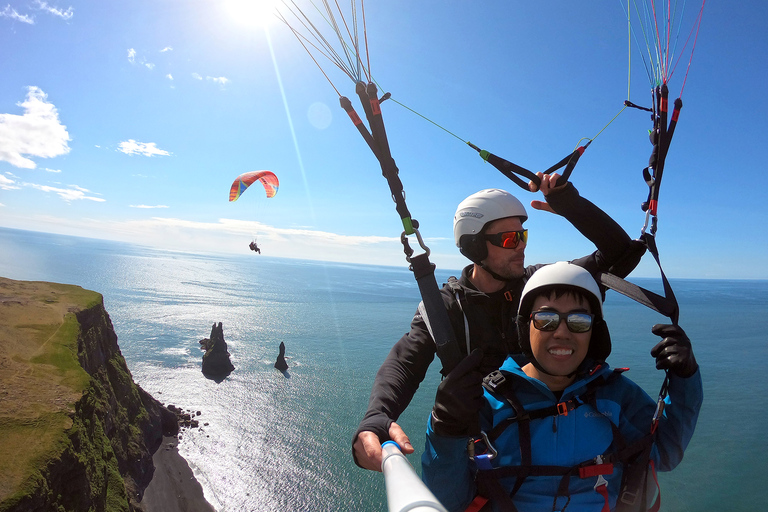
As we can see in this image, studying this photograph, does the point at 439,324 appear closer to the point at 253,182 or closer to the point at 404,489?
the point at 404,489

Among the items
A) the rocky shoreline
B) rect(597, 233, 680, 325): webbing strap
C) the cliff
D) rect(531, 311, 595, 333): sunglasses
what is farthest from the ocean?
rect(531, 311, 595, 333): sunglasses

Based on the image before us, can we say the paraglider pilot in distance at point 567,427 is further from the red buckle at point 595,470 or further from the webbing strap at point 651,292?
the webbing strap at point 651,292

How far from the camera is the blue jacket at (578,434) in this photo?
278 centimetres

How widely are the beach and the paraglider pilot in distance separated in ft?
129

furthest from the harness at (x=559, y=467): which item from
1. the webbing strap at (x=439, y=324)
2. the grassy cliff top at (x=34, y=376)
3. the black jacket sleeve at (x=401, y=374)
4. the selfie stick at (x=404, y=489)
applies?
the grassy cliff top at (x=34, y=376)

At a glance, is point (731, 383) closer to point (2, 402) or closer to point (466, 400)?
point (466, 400)

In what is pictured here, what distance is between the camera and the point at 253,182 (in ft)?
89.0

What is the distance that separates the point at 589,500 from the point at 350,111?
3541 millimetres

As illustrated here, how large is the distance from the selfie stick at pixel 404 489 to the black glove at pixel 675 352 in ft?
6.71

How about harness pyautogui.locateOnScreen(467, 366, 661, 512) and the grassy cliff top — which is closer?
harness pyautogui.locateOnScreen(467, 366, 661, 512)

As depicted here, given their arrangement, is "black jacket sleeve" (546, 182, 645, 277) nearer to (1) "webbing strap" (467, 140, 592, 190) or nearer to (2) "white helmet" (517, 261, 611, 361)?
(1) "webbing strap" (467, 140, 592, 190)

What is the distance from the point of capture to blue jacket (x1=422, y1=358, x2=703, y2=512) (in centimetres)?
278

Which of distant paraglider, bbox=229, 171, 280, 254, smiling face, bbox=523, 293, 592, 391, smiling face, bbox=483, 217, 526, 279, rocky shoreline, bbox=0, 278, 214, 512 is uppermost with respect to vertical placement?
distant paraglider, bbox=229, 171, 280, 254

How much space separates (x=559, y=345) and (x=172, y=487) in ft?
153
